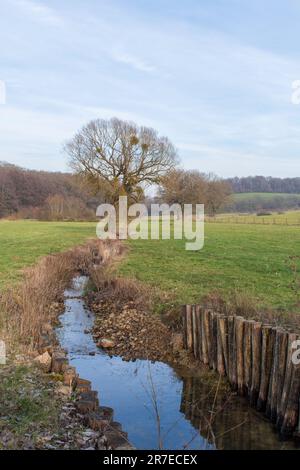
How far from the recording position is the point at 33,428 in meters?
7.00

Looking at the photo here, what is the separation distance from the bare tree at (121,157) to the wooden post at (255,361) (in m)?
32.9

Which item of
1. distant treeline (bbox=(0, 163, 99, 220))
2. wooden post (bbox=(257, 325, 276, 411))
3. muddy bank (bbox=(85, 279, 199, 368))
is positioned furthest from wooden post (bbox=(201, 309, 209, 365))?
distant treeline (bbox=(0, 163, 99, 220))

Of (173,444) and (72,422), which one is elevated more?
(72,422)

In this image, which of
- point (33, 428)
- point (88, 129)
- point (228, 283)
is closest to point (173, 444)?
point (33, 428)

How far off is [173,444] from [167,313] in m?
6.20

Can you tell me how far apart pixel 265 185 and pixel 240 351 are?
13589 cm

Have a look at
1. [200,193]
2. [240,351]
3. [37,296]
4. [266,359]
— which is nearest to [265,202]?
[200,193]

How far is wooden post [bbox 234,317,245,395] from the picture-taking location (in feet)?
31.3

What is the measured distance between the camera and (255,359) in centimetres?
912

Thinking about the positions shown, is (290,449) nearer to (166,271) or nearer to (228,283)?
(228,283)

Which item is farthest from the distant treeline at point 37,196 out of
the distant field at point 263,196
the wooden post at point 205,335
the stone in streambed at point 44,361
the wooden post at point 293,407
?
the wooden post at point 293,407

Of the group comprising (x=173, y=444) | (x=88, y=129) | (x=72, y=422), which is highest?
(x=88, y=129)

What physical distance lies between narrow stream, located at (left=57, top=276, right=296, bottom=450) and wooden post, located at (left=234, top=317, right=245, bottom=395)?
324mm

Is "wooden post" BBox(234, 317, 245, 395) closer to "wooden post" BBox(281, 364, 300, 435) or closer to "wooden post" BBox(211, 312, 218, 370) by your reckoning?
"wooden post" BBox(211, 312, 218, 370)
